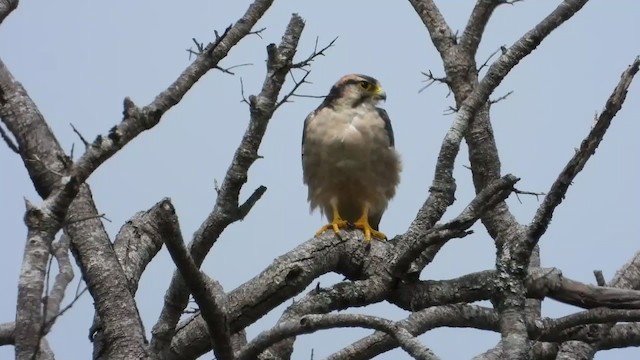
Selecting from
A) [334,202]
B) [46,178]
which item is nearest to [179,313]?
[46,178]

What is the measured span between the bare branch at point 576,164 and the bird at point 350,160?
238 cm

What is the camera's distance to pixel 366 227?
565 centimetres

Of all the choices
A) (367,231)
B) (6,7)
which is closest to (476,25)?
(367,231)

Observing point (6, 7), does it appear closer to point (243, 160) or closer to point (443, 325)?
point (243, 160)

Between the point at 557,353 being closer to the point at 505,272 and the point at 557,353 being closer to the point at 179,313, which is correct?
the point at 505,272

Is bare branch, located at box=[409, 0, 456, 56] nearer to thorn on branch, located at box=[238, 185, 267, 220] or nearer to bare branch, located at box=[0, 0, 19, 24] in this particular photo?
thorn on branch, located at box=[238, 185, 267, 220]

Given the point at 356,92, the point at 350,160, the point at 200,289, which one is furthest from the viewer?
the point at 356,92

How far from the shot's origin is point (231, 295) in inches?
176

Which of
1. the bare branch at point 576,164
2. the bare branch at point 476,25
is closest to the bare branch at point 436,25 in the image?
→ the bare branch at point 476,25

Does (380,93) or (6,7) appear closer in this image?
(6,7)

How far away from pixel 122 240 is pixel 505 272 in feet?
5.67

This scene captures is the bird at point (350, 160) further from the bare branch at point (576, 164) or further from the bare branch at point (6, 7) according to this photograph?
the bare branch at point (6, 7)

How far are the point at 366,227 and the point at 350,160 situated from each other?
2.43 ft

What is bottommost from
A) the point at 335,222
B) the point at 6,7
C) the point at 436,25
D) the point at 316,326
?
the point at 316,326
